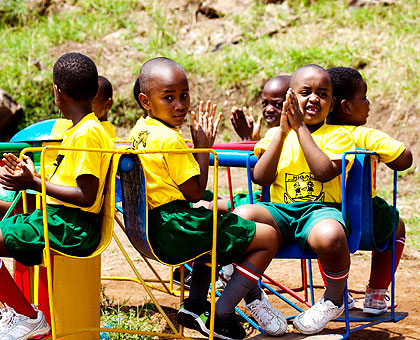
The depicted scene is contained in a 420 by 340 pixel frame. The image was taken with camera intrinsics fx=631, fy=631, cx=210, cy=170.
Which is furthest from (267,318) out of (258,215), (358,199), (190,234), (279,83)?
(279,83)

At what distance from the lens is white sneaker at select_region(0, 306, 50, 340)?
2678 mm

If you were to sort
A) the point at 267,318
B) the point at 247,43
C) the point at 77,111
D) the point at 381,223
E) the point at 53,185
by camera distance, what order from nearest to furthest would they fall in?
1. the point at 53,185
2. the point at 77,111
3. the point at 267,318
4. the point at 381,223
5. the point at 247,43

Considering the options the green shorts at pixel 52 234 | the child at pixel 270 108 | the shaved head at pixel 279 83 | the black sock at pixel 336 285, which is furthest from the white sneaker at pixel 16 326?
the shaved head at pixel 279 83

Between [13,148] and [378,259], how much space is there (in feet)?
7.37

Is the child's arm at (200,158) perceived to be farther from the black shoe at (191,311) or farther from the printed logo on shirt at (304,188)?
the printed logo on shirt at (304,188)

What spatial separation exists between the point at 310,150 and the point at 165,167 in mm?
792

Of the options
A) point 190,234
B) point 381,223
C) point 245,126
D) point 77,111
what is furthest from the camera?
point 245,126

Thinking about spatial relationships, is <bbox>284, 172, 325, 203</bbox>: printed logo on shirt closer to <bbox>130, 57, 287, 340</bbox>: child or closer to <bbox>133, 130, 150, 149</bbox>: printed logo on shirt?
<bbox>130, 57, 287, 340</bbox>: child

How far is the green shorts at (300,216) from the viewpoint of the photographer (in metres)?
3.18

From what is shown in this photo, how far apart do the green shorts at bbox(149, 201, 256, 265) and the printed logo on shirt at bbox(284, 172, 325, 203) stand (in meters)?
0.51

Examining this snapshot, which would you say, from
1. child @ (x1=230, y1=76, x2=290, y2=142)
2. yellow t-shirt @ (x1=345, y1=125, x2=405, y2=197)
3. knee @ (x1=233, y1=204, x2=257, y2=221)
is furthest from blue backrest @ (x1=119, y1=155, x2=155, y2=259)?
child @ (x1=230, y1=76, x2=290, y2=142)

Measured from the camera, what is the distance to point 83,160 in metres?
2.71

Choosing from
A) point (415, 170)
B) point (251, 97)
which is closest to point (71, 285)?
point (415, 170)

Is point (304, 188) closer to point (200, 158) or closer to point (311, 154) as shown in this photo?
point (311, 154)
